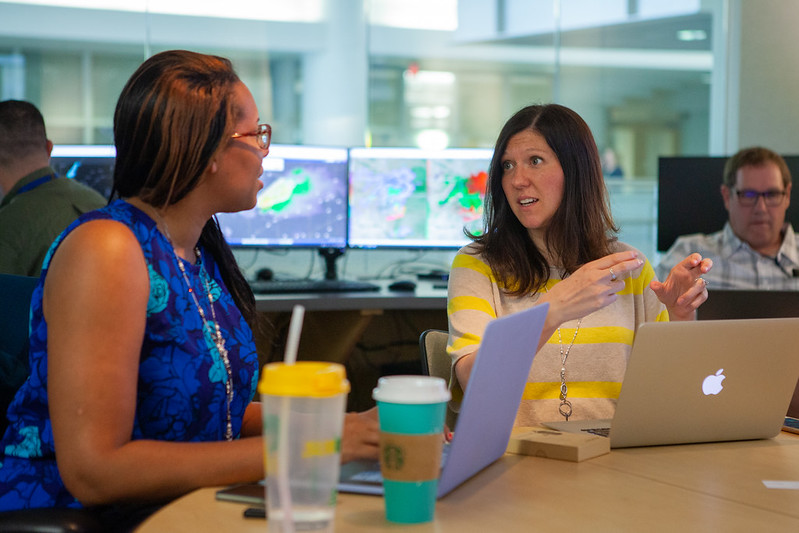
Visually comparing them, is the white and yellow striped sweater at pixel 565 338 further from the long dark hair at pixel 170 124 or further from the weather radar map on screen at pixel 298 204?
the weather radar map on screen at pixel 298 204

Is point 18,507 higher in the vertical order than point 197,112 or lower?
lower

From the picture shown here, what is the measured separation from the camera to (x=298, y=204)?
3.56m

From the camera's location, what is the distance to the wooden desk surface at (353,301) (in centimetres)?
307

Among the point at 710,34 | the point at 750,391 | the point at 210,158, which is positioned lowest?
the point at 750,391

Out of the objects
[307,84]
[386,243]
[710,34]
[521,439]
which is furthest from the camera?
[710,34]

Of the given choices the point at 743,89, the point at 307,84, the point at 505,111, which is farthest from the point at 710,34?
the point at 307,84

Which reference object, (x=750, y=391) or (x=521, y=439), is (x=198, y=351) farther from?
(x=750, y=391)

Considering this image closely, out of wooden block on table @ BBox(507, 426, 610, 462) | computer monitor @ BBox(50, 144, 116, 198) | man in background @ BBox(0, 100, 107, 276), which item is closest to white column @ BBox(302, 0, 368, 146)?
computer monitor @ BBox(50, 144, 116, 198)

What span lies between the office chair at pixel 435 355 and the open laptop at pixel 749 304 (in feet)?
2.04

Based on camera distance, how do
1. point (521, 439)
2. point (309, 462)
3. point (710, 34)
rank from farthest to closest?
1. point (710, 34)
2. point (521, 439)
3. point (309, 462)

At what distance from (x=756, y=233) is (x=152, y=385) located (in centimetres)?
271

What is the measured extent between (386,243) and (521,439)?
235 cm

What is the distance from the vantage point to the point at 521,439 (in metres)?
1.38

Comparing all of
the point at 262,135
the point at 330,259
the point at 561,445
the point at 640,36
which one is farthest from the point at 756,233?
the point at 262,135
